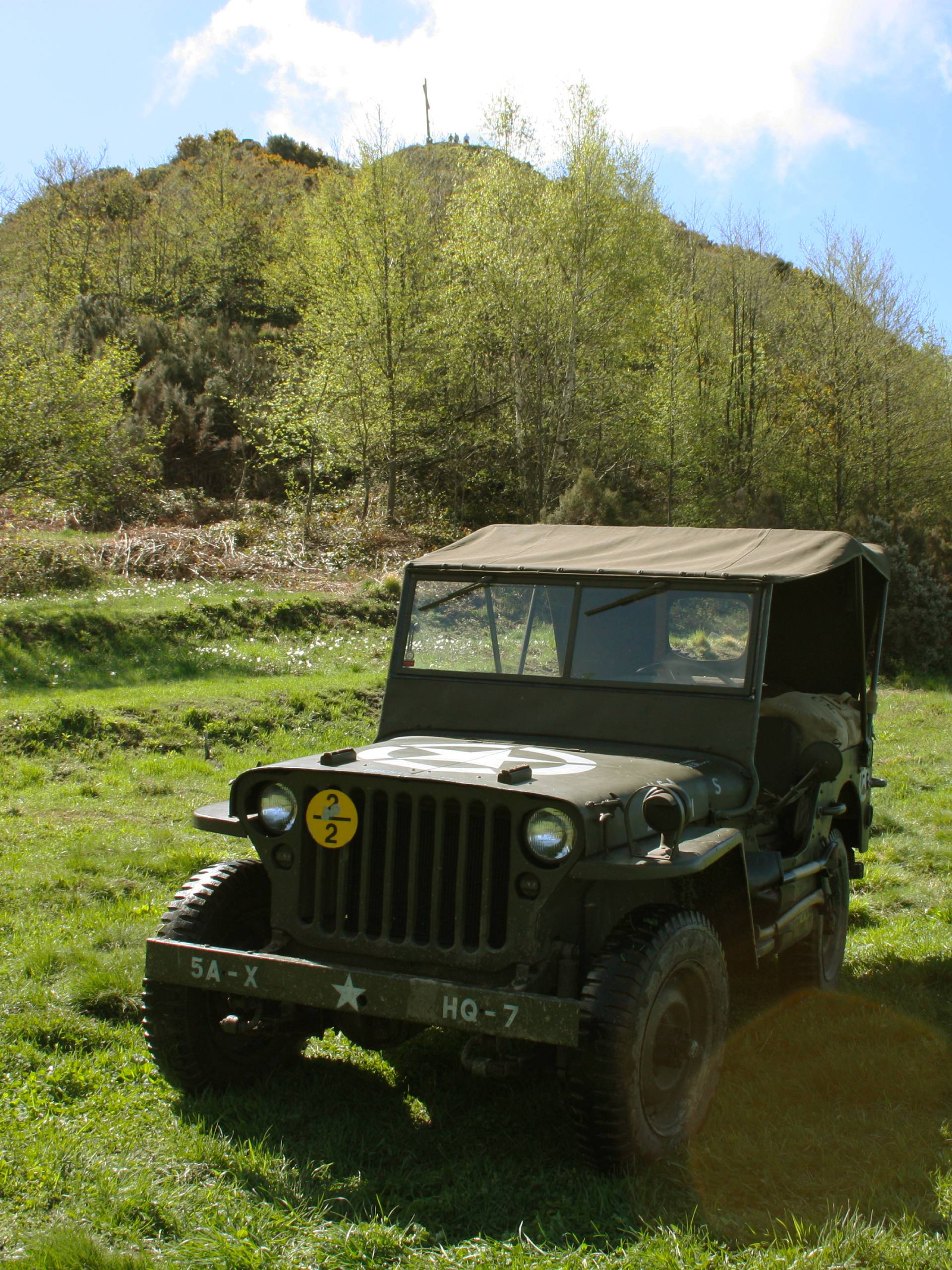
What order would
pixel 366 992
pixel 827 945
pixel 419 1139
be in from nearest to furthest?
pixel 366 992 < pixel 419 1139 < pixel 827 945

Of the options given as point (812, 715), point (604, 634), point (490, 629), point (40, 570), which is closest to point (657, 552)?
point (604, 634)

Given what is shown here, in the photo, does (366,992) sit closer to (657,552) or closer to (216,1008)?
(216,1008)

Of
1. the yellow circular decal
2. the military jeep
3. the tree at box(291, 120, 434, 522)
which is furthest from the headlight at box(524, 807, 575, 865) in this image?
the tree at box(291, 120, 434, 522)

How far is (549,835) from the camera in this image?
3.47 m

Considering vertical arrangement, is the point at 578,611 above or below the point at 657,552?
below

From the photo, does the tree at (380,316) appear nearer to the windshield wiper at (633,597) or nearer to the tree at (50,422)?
the tree at (50,422)

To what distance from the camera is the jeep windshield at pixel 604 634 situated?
191 inches

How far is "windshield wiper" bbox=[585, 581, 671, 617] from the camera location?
4832 millimetres

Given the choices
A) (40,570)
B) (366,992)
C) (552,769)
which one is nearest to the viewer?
(366,992)

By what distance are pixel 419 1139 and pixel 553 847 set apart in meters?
1.19

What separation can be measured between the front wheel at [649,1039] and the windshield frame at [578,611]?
1.26 m

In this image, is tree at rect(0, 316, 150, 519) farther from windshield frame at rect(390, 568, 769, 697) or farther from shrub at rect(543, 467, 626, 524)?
windshield frame at rect(390, 568, 769, 697)

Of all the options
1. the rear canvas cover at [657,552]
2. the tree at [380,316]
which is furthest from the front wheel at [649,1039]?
the tree at [380,316]

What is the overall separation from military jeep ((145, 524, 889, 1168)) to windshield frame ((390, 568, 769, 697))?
1 centimetres
